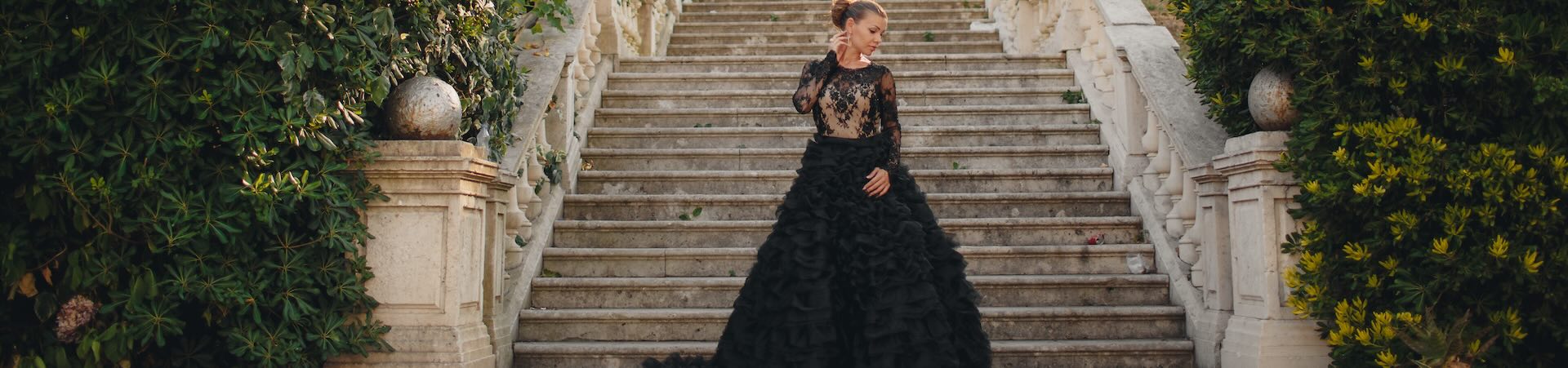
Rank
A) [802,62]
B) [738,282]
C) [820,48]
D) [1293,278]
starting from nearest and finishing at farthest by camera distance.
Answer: [1293,278], [738,282], [802,62], [820,48]

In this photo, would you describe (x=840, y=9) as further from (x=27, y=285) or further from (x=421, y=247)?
(x=27, y=285)

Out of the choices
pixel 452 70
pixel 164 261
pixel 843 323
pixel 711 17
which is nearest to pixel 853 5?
pixel 843 323

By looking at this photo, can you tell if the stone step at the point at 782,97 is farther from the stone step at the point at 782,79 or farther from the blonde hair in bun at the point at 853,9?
the blonde hair in bun at the point at 853,9

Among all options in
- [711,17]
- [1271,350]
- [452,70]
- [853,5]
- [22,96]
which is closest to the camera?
[22,96]

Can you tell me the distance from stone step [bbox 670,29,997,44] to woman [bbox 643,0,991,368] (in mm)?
5939

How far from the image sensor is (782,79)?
26.5ft

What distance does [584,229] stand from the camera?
6320 mm

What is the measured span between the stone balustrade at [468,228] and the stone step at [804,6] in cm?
490

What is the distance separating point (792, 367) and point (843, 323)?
23cm

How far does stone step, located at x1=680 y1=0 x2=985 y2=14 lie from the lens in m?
11.1

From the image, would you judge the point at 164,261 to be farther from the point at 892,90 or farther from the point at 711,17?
the point at 711,17

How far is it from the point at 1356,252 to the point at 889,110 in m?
1.72

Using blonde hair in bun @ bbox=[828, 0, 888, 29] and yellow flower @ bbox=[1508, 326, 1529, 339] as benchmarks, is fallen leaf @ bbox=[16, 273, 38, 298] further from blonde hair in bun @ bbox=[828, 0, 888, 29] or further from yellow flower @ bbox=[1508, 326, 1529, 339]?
yellow flower @ bbox=[1508, 326, 1529, 339]

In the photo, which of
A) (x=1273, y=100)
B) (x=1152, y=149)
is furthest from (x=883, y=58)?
(x=1273, y=100)
